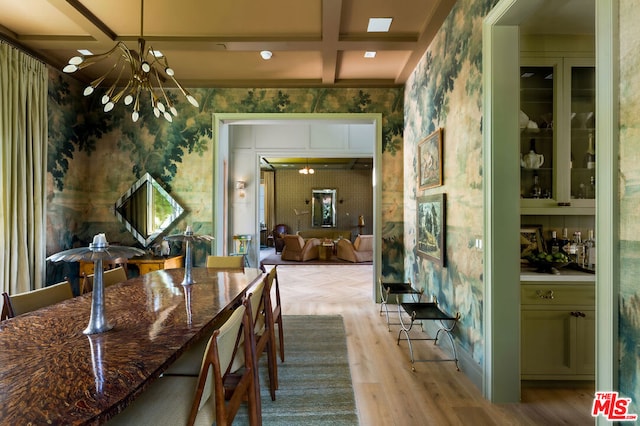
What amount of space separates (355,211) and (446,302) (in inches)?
351

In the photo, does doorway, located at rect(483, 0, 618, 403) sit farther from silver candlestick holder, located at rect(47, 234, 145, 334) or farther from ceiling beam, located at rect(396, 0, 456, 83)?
silver candlestick holder, located at rect(47, 234, 145, 334)

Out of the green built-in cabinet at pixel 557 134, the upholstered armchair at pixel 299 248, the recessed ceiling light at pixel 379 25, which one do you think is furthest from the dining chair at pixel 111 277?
the upholstered armchair at pixel 299 248

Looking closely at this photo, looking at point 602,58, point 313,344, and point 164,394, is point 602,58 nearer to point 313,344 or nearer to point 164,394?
point 164,394

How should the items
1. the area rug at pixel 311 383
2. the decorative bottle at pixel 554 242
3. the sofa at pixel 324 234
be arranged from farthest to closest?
the sofa at pixel 324 234 < the decorative bottle at pixel 554 242 < the area rug at pixel 311 383

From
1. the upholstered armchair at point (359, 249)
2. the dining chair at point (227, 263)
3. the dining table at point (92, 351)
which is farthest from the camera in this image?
the upholstered armchair at point (359, 249)

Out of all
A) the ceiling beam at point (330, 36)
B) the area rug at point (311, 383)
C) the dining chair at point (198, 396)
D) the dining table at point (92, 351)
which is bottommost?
the area rug at point (311, 383)

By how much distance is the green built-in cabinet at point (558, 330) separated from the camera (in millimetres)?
2279

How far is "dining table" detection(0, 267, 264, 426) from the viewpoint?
0.87 meters

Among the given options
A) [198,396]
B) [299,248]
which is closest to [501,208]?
[198,396]

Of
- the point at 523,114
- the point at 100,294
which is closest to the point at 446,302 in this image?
the point at 523,114

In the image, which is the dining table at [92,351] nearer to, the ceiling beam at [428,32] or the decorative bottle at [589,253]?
the decorative bottle at [589,253]

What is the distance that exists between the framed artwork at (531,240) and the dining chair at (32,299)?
3.55 meters

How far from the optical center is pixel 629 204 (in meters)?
1.27

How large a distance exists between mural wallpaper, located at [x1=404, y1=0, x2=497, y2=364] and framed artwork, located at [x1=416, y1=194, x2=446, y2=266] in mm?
64
